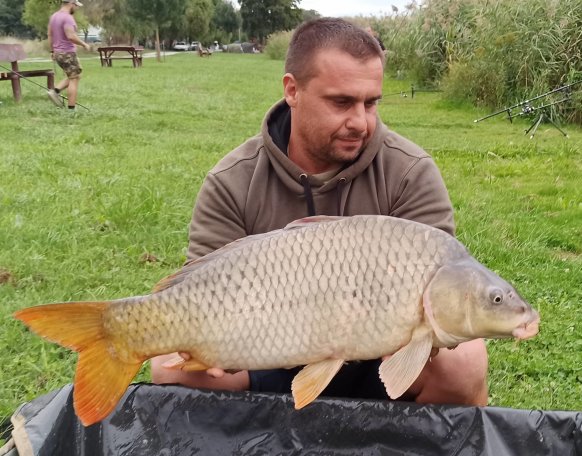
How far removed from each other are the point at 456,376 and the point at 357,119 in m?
0.52

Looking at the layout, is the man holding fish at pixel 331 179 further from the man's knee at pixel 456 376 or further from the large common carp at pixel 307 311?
the large common carp at pixel 307 311

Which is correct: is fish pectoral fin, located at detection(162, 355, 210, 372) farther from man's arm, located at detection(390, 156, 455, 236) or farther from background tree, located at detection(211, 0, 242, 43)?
background tree, located at detection(211, 0, 242, 43)

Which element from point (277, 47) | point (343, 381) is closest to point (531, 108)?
point (343, 381)

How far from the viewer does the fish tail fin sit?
116 centimetres

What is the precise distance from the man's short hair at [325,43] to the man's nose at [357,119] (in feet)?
0.31

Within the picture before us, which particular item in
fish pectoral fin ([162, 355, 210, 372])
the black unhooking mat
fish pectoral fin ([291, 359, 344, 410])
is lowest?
the black unhooking mat

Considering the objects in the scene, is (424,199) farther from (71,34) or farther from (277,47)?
(277,47)

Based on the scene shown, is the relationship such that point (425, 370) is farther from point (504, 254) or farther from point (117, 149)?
point (117, 149)

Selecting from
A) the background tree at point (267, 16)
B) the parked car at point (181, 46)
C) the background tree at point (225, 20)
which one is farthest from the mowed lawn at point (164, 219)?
the background tree at point (225, 20)

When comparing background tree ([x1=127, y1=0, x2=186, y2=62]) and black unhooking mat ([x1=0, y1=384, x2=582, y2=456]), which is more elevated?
background tree ([x1=127, y1=0, x2=186, y2=62])

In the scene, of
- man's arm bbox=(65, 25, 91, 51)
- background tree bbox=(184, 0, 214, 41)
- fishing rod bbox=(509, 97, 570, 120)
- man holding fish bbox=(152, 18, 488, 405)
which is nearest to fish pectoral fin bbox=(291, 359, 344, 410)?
man holding fish bbox=(152, 18, 488, 405)

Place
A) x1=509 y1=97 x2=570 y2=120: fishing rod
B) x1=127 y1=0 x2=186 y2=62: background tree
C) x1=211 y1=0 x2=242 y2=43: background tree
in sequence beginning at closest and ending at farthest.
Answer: x1=509 y1=97 x2=570 y2=120: fishing rod < x1=127 y1=0 x2=186 y2=62: background tree < x1=211 y1=0 x2=242 y2=43: background tree

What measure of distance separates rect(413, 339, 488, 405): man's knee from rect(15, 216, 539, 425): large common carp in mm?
253

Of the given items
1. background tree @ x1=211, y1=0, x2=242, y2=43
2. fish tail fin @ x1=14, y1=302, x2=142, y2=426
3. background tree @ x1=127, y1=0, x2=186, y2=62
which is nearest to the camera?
fish tail fin @ x1=14, y1=302, x2=142, y2=426
